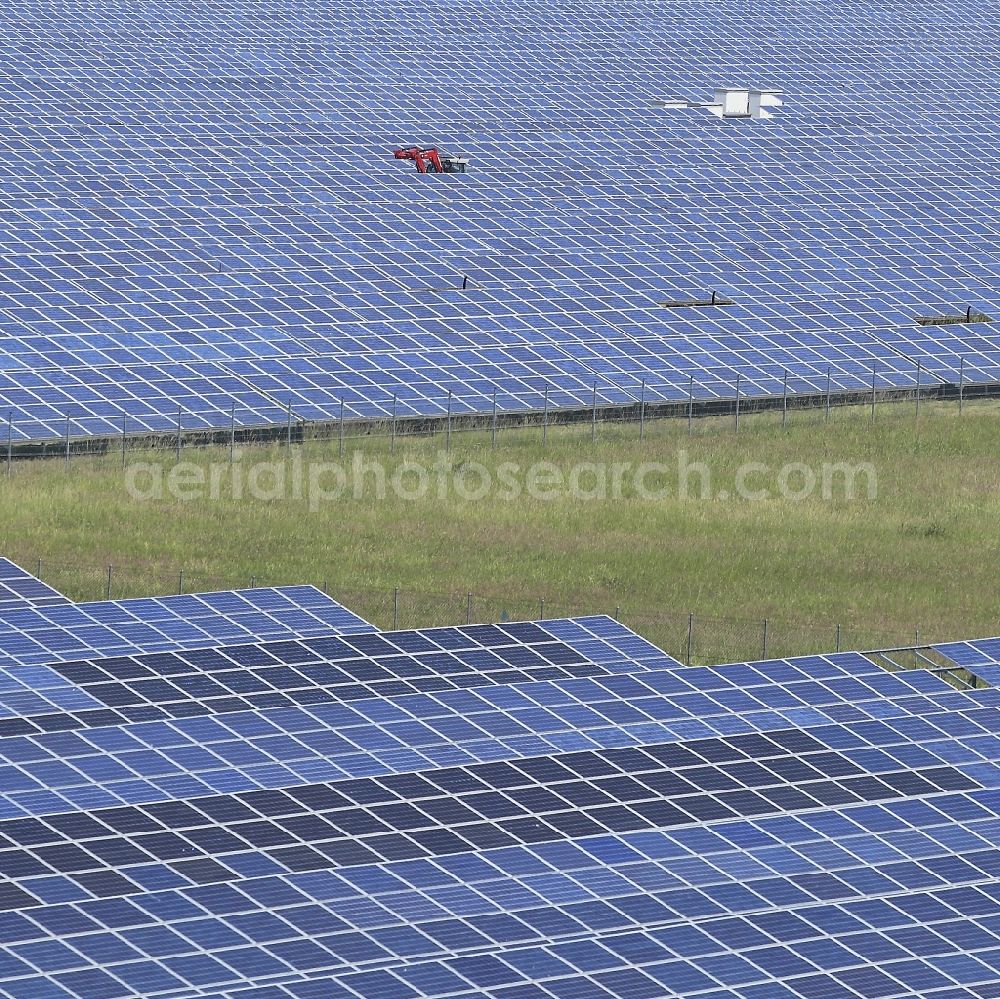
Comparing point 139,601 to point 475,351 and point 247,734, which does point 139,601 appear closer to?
point 247,734

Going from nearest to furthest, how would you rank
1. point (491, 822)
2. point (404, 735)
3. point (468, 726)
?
point (491, 822) → point (404, 735) → point (468, 726)

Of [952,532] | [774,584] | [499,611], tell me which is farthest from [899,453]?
[499,611]

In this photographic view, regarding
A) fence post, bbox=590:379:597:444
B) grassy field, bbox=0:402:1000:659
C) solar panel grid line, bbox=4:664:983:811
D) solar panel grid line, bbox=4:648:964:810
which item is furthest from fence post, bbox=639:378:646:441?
solar panel grid line, bbox=4:664:983:811

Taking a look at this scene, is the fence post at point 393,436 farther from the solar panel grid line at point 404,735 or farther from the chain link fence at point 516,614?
the solar panel grid line at point 404,735

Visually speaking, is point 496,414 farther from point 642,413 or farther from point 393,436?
point 642,413

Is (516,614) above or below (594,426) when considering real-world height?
below

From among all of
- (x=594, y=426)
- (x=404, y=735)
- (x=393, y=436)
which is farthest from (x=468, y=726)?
(x=594, y=426)
